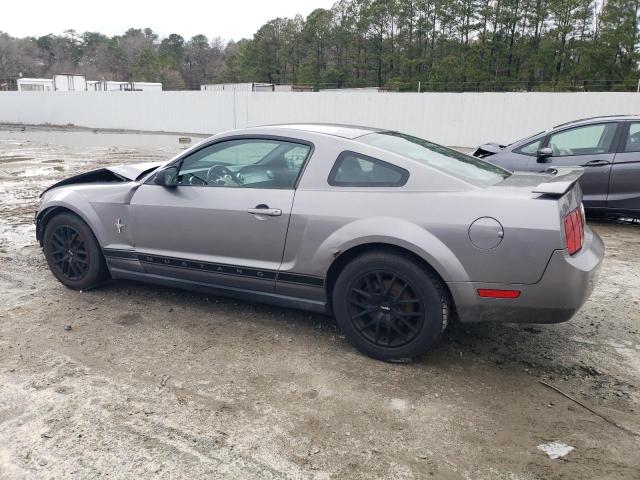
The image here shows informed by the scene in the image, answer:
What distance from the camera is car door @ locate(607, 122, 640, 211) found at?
6.82 meters

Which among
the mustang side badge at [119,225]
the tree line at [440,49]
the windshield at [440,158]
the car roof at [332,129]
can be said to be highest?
the tree line at [440,49]

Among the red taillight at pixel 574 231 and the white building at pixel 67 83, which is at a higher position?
the white building at pixel 67 83

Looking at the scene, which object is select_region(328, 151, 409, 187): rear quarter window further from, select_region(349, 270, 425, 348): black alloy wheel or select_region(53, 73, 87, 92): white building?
select_region(53, 73, 87, 92): white building

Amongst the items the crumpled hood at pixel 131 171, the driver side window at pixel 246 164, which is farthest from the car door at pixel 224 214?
the crumpled hood at pixel 131 171

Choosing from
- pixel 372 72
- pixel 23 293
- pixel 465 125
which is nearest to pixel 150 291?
pixel 23 293

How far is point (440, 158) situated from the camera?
3.83 m

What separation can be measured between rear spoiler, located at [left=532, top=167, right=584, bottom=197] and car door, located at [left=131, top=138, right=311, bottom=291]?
1584 mm

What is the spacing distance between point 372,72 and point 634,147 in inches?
2096

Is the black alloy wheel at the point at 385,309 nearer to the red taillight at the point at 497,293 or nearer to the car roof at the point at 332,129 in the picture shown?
the red taillight at the point at 497,293

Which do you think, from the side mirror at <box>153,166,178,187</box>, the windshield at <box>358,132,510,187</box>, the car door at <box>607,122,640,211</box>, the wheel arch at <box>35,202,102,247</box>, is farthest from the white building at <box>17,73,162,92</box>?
the windshield at <box>358,132,510,187</box>

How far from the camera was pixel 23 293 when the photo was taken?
189 inches

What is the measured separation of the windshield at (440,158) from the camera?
3549 millimetres

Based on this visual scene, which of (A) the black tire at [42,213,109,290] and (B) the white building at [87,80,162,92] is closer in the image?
(A) the black tire at [42,213,109,290]

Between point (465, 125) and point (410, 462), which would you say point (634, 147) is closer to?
point (410, 462)
